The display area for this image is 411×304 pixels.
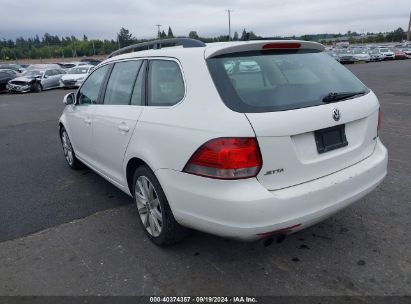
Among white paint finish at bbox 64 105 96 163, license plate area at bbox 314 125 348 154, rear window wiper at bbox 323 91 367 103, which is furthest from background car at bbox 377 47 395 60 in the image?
license plate area at bbox 314 125 348 154

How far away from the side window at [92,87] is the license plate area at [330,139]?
2.64 meters

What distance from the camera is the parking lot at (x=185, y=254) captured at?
2.76 m

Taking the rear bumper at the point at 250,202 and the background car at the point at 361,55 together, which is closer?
the rear bumper at the point at 250,202

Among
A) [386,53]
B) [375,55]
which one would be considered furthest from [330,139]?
[386,53]

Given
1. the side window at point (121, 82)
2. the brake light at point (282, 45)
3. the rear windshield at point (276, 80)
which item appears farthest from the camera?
the side window at point (121, 82)

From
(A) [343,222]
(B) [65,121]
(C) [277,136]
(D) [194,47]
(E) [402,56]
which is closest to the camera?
(C) [277,136]

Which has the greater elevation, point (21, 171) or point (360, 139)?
point (360, 139)

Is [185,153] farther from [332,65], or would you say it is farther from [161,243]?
[332,65]

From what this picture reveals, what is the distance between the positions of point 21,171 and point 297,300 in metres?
4.81

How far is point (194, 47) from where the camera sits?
3.00m

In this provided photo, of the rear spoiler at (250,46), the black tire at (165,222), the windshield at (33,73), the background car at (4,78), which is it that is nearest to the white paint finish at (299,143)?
the rear spoiler at (250,46)

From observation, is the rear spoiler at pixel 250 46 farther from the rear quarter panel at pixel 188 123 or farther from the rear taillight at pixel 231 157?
the rear taillight at pixel 231 157

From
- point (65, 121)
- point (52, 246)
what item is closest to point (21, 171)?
point (65, 121)

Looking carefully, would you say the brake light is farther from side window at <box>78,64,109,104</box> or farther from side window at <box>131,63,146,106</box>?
side window at <box>78,64,109,104</box>
